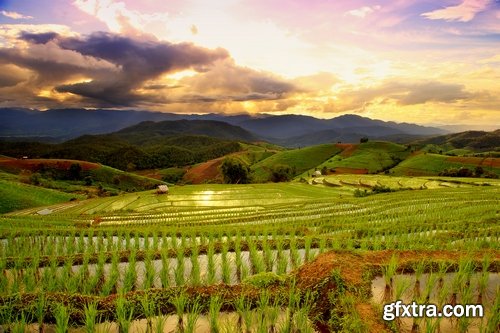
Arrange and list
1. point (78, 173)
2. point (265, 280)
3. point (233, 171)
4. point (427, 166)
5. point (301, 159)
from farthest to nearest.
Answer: point (301, 159) → point (78, 173) → point (427, 166) → point (233, 171) → point (265, 280)

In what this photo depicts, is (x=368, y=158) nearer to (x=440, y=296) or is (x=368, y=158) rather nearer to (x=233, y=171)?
(x=233, y=171)

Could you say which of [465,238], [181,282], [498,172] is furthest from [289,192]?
[498,172]

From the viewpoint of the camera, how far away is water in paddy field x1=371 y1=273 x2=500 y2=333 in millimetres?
5695

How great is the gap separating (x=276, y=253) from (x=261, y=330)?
20.6ft

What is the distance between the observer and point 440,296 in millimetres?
6031

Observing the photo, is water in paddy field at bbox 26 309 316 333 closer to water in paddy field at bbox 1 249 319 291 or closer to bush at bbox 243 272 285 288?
bush at bbox 243 272 285 288

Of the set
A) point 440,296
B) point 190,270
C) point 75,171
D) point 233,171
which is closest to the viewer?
point 440,296

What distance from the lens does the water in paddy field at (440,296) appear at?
5.70 meters

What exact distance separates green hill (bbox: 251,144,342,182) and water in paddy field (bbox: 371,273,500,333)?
138461 mm

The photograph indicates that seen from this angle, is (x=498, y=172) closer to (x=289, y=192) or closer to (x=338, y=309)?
(x=289, y=192)

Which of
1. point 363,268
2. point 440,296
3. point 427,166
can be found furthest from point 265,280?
point 427,166

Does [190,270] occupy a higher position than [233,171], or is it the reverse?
[190,270]

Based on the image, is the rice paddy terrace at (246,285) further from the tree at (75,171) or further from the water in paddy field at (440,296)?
the tree at (75,171)

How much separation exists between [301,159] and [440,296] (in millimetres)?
164994
